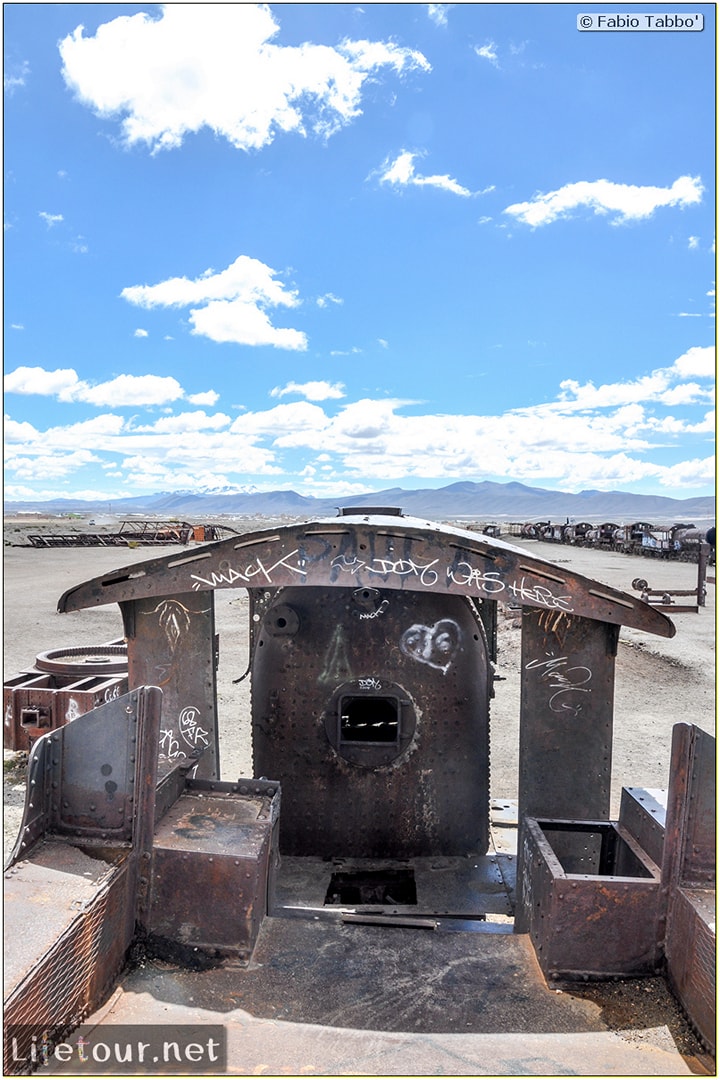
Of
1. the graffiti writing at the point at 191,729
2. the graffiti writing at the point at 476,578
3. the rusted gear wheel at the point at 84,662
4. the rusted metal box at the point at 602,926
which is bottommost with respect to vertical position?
the rusted metal box at the point at 602,926

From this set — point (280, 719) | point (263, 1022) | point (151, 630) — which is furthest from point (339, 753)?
point (263, 1022)

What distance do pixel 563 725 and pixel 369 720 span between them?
1.67m

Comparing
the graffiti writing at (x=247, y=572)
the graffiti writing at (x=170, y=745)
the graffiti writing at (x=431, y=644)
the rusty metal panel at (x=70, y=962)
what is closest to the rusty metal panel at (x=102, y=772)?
the rusty metal panel at (x=70, y=962)

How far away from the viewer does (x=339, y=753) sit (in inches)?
226

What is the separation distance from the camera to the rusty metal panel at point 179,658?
541 centimetres

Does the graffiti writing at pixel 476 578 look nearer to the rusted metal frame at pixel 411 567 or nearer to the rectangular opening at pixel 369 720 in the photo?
the rusted metal frame at pixel 411 567

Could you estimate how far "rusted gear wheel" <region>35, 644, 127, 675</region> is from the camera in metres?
8.84

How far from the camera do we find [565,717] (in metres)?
5.11

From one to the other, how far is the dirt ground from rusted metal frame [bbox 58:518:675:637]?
204cm

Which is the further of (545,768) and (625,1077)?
(545,768)

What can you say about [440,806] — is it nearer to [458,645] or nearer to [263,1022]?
[458,645]

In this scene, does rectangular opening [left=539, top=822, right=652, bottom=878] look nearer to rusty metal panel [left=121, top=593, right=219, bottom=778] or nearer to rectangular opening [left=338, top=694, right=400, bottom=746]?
rectangular opening [left=338, top=694, right=400, bottom=746]

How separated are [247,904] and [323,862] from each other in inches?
86.5

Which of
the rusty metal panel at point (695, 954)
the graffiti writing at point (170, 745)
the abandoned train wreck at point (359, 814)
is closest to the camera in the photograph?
the rusty metal panel at point (695, 954)
